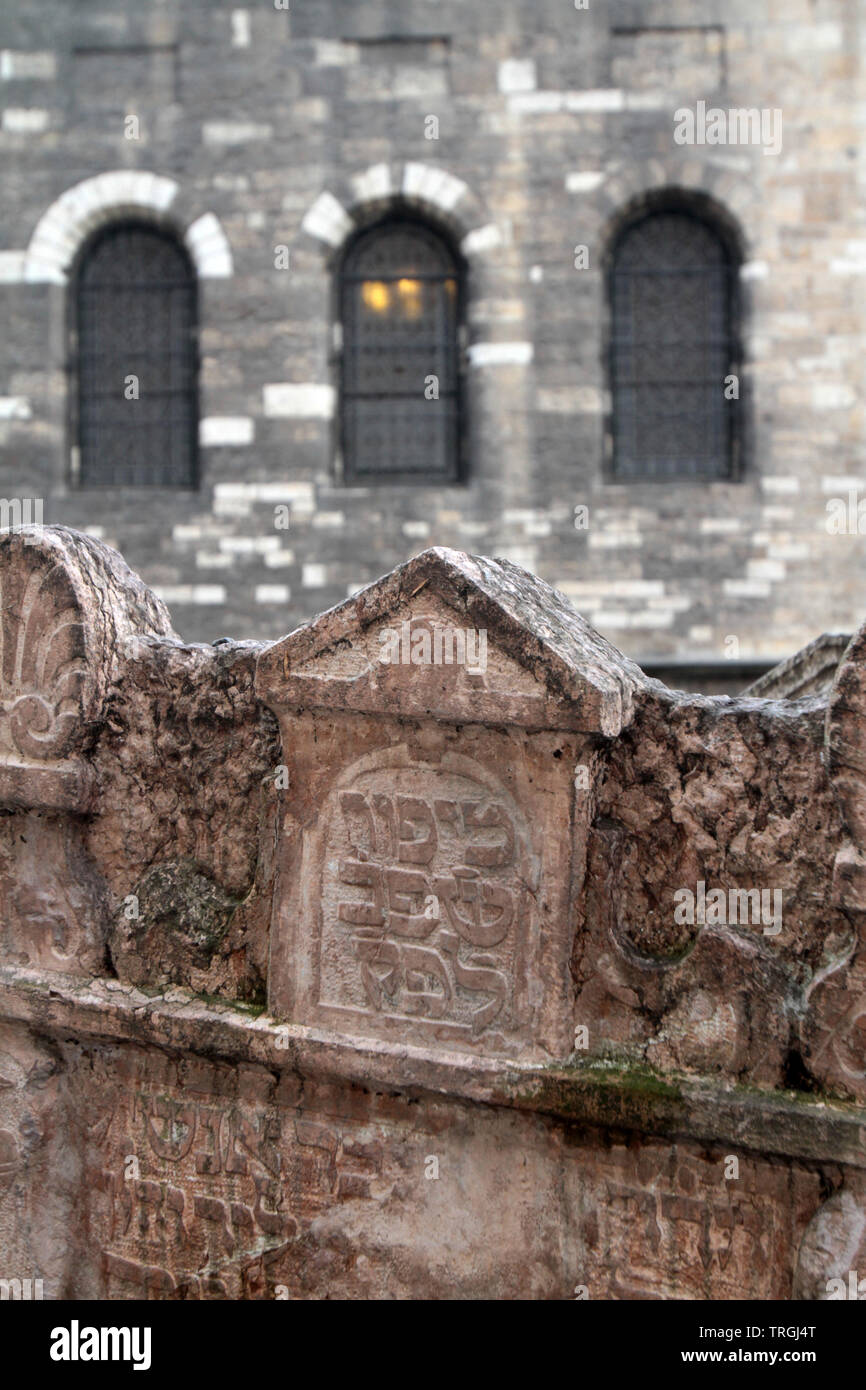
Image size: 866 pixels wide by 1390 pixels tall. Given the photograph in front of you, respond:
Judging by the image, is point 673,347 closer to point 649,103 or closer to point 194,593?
point 649,103

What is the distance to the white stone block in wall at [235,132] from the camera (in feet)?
29.4

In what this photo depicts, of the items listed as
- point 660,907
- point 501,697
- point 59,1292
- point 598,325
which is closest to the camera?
point 501,697

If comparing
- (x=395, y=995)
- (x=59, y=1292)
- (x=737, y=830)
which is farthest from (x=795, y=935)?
(x=59, y=1292)

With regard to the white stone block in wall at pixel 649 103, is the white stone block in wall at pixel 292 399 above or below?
below

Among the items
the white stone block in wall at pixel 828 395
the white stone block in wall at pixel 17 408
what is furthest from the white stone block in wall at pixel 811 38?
the white stone block in wall at pixel 17 408

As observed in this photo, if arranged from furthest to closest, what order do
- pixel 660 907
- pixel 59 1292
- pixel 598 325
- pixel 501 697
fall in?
pixel 598 325 → pixel 59 1292 → pixel 660 907 → pixel 501 697

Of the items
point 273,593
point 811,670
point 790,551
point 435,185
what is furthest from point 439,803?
point 435,185

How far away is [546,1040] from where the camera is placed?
6.68 ft

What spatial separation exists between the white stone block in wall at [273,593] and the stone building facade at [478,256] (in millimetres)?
18

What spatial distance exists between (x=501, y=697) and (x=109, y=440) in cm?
818

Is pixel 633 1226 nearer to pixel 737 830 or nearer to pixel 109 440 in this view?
pixel 737 830

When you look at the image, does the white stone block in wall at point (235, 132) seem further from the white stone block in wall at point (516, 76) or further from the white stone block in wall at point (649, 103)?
the white stone block in wall at point (649, 103)

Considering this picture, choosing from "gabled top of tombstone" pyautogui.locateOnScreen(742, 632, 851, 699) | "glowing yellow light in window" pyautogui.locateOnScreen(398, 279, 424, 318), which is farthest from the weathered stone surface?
"glowing yellow light in window" pyautogui.locateOnScreen(398, 279, 424, 318)

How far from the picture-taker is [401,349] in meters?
9.12
